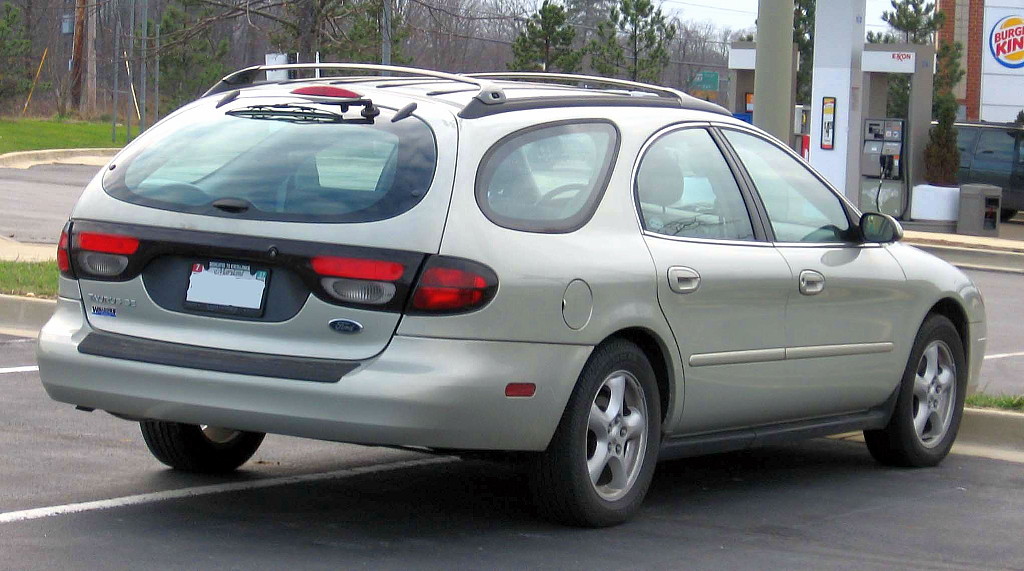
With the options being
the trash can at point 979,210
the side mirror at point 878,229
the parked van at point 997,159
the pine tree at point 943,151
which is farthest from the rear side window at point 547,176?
the parked van at point 997,159

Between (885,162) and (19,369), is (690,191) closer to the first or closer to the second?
(19,369)

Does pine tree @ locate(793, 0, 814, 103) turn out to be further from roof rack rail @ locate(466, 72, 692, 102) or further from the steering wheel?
the steering wheel

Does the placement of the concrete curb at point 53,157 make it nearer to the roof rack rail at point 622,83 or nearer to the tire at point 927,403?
the roof rack rail at point 622,83

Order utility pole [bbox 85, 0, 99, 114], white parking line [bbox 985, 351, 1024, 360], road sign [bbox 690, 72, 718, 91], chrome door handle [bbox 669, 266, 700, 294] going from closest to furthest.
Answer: chrome door handle [bbox 669, 266, 700, 294] → white parking line [bbox 985, 351, 1024, 360] → utility pole [bbox 85, 0, 99, 114] → road sign [bbox 690, 72, 718, 91]

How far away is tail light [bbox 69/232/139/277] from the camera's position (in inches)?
219

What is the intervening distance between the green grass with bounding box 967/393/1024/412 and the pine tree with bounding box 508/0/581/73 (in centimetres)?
3206

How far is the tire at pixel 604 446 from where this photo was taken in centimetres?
555

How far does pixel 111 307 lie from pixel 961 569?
3.11 m

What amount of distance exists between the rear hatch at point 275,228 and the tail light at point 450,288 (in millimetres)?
44

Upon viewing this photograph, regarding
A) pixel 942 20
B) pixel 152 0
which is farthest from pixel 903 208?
pixel 152 0

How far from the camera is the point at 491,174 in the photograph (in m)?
5.50

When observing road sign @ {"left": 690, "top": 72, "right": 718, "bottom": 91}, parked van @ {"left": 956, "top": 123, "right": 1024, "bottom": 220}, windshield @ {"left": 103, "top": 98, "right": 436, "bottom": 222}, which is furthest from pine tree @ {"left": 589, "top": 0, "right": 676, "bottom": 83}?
windshield @ {"left": 103, "top": 98, "right": 436, "bottom": 222}

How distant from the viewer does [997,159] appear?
29859 mm

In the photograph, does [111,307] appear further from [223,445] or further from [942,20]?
[942,20]
